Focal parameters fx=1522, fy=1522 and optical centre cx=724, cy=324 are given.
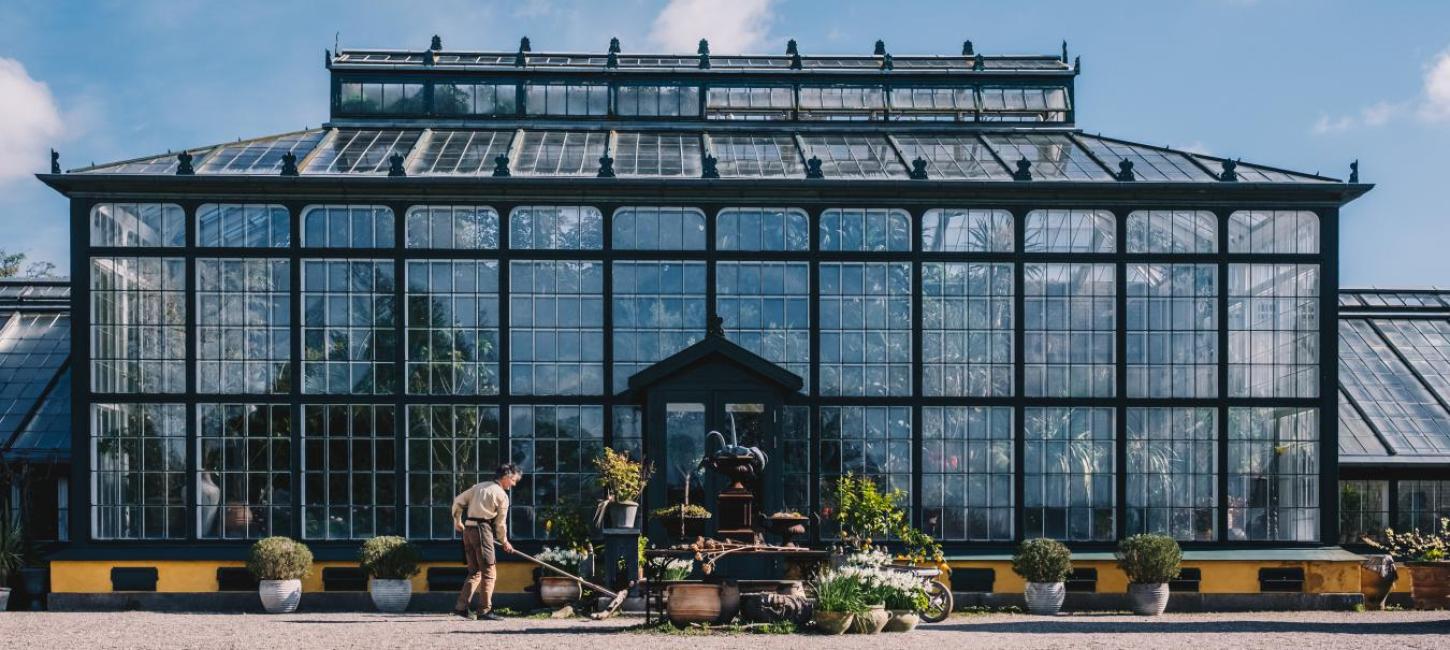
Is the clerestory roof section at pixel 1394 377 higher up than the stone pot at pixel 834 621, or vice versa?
the clerestory roof section at pixel 1394 377

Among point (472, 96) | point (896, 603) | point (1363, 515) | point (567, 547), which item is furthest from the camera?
point (472, 96)

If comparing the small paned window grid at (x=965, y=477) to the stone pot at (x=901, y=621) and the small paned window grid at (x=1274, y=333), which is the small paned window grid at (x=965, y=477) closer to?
the small paned window grid at (x=1274, y=333)

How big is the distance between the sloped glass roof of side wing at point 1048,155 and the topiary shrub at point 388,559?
10168 millimetres

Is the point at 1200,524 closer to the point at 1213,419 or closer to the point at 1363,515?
the point at 1213,419

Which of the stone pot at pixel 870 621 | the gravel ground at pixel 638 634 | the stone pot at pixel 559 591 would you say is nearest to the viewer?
the gravel ground at pixel 638 634

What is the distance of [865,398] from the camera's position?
2145 cm

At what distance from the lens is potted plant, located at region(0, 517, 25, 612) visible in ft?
66.2

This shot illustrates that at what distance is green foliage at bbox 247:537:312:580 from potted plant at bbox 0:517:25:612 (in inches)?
131

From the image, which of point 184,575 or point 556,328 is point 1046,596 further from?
point 184,575

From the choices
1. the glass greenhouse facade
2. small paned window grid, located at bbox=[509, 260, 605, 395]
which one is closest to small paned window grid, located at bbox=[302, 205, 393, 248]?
the glass greenhouse facade

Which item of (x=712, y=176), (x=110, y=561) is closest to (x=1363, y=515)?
(x=712, y=176)

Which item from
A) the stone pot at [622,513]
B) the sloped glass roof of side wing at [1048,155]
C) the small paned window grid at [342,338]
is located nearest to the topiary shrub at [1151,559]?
the sloped glass roof of side wing at [1048,155]

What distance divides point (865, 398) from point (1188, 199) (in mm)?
5371

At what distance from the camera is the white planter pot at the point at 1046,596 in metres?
20.3
